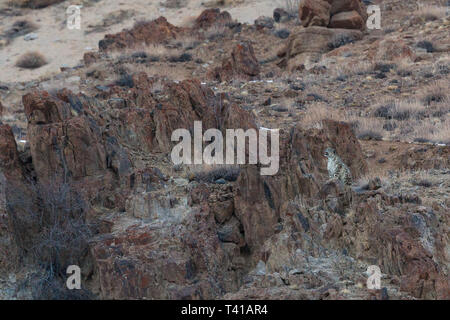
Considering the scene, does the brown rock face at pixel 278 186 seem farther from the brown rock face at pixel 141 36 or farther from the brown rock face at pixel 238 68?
the brown rock face at pixel 141 36

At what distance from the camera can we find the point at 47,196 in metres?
7.70

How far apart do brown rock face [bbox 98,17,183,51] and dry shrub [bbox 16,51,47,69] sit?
407cm

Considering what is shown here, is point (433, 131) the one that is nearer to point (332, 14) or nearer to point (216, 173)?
point (216, 173)

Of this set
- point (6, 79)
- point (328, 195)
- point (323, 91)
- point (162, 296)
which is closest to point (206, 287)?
point (162, 296)

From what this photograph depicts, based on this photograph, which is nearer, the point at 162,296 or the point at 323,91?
the point at 162,296

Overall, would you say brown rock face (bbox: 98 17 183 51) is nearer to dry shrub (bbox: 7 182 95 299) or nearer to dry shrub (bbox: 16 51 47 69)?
dry shrub (bbox: 16 51 47 69)

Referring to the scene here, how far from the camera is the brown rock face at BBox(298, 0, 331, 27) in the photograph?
65.9ft

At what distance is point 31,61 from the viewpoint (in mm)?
24188

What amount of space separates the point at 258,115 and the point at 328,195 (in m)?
5.93

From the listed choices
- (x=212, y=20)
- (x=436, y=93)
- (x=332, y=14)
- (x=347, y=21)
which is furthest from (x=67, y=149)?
(x=212, y=20)

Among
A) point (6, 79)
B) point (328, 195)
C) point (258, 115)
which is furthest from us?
point (6, 79)

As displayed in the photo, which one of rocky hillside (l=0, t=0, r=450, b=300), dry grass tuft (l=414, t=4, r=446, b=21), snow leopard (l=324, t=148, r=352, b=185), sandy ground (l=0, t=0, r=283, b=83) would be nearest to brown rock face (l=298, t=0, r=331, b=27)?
dry grass tuft (l=414, t=4, r=446, b=21)

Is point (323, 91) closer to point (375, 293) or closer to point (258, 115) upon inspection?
point (258, 115)

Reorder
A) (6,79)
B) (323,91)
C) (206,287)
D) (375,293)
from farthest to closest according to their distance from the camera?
(6,79)
(323,91)
(206,287)
(375,293)
